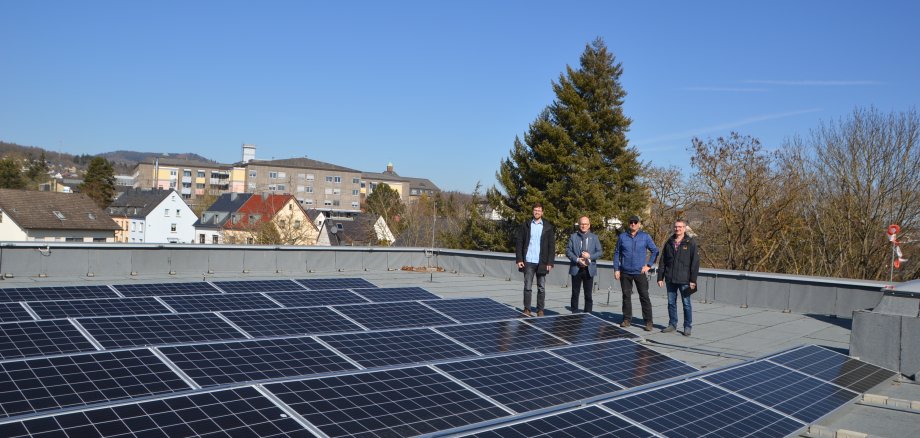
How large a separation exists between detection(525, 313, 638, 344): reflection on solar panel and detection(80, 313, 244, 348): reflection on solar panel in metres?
3.52

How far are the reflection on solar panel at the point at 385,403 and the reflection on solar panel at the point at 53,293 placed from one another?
557 centimetres

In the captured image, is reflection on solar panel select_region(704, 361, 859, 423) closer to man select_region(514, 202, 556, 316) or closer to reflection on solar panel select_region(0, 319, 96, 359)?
man select_region(514, 202, 556, 316)

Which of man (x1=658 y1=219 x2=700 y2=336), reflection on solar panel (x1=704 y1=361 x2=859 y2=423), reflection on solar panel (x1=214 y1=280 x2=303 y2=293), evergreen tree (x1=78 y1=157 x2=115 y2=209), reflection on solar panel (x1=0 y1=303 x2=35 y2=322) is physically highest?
evergreen tree (x1=78 y1=157 x2=115 y2=209)

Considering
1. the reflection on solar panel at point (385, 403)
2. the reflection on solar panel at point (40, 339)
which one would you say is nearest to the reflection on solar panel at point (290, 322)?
the reflection on solar panel at point (40, 339)

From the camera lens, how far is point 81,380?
16.3 feet

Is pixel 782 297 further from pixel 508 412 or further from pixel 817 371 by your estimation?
pixel 508 412

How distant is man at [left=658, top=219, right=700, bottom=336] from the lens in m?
10.6

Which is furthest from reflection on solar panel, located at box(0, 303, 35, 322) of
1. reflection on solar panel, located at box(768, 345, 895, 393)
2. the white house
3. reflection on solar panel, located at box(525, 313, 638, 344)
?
the white house

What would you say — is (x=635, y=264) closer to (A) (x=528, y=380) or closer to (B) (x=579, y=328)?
(B) (x=579, y=328)

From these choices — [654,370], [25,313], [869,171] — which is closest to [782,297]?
[654,370]

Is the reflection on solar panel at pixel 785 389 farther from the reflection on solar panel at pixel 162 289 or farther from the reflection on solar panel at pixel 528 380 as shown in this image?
the reflection on solar panel at pixel 162 289

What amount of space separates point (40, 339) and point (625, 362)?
17.5 ft

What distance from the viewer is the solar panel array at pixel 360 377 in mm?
4352

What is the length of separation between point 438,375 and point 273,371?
1.31 m
